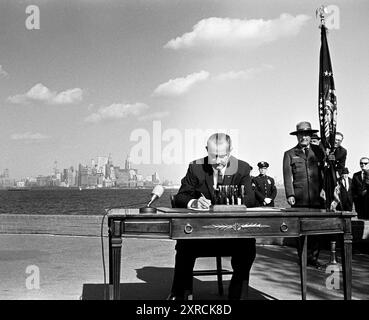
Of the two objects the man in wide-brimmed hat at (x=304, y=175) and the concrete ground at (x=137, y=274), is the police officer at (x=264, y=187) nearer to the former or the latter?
the concrete ground at (x=137, y=274)

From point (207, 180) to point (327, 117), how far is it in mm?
2769

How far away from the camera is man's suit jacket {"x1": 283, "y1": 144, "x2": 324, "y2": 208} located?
725cm

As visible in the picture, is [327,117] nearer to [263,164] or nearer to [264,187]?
[264,187]

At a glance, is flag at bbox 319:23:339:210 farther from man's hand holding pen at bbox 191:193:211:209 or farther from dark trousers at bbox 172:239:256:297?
man's hand holding pen at bbox 191:193:211:209

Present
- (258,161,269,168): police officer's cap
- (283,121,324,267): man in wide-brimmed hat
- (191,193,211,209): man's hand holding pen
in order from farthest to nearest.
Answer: (258,161,269,168): police officer's cap → (283,121,324,267): man in wide-brimmed hat → (191,193,211,209): man's hand holding pen

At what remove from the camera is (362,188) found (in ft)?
33.3

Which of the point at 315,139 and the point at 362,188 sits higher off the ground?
the point at 315,139

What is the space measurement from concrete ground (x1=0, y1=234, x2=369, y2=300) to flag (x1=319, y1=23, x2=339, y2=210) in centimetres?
112

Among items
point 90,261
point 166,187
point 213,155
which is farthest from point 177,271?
point 90,261

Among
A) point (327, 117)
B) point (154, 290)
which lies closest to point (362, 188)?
point (327, 117)

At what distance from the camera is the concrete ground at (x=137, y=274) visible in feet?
18.7

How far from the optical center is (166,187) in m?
4.58

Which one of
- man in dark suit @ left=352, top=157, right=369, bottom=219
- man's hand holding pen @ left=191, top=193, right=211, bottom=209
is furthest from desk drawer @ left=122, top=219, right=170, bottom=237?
man in dark suit @ left=352, top=157, right=369, bottom=219

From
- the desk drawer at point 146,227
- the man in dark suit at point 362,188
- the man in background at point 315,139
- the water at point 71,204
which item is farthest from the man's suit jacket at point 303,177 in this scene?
the water at point 71,204
